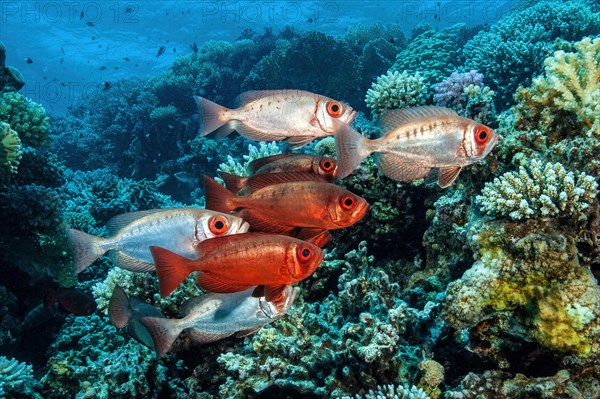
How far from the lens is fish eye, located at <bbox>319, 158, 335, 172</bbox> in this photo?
2678mm

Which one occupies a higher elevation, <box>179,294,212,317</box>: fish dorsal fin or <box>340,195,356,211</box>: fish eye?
<box>340,195,356,211</box>: fish eye

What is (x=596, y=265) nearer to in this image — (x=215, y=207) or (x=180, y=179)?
(x=215, y=207)

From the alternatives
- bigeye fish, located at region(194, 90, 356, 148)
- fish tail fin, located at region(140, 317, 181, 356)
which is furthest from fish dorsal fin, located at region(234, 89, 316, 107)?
fish tail fin, located at region(140, 317, 181, 356)

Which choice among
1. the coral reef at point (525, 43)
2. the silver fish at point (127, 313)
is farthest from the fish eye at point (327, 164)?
the coral reef at point (525, 43)

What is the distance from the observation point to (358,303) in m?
3.92

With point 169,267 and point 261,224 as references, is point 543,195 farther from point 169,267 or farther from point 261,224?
point 169,267

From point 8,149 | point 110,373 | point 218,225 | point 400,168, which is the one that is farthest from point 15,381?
point 400,168

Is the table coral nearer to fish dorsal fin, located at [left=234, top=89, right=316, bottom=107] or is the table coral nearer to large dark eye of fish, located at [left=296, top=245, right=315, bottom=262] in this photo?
large dark eye of fish, located at [left=296, top=245, right=315, bottom=262]

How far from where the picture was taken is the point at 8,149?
583 cm

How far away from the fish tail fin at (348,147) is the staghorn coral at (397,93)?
11.4 ft

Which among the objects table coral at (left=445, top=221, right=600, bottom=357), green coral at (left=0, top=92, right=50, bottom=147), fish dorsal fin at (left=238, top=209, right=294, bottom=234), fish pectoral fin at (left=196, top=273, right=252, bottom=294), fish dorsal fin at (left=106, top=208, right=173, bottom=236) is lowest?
green coral at (left=0, top=92, right=50, bottom=147)

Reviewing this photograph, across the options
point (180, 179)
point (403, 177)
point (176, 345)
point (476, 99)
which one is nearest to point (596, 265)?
point (403, 177)

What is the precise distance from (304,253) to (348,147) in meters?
0.78

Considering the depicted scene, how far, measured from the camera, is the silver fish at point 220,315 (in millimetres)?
2773
